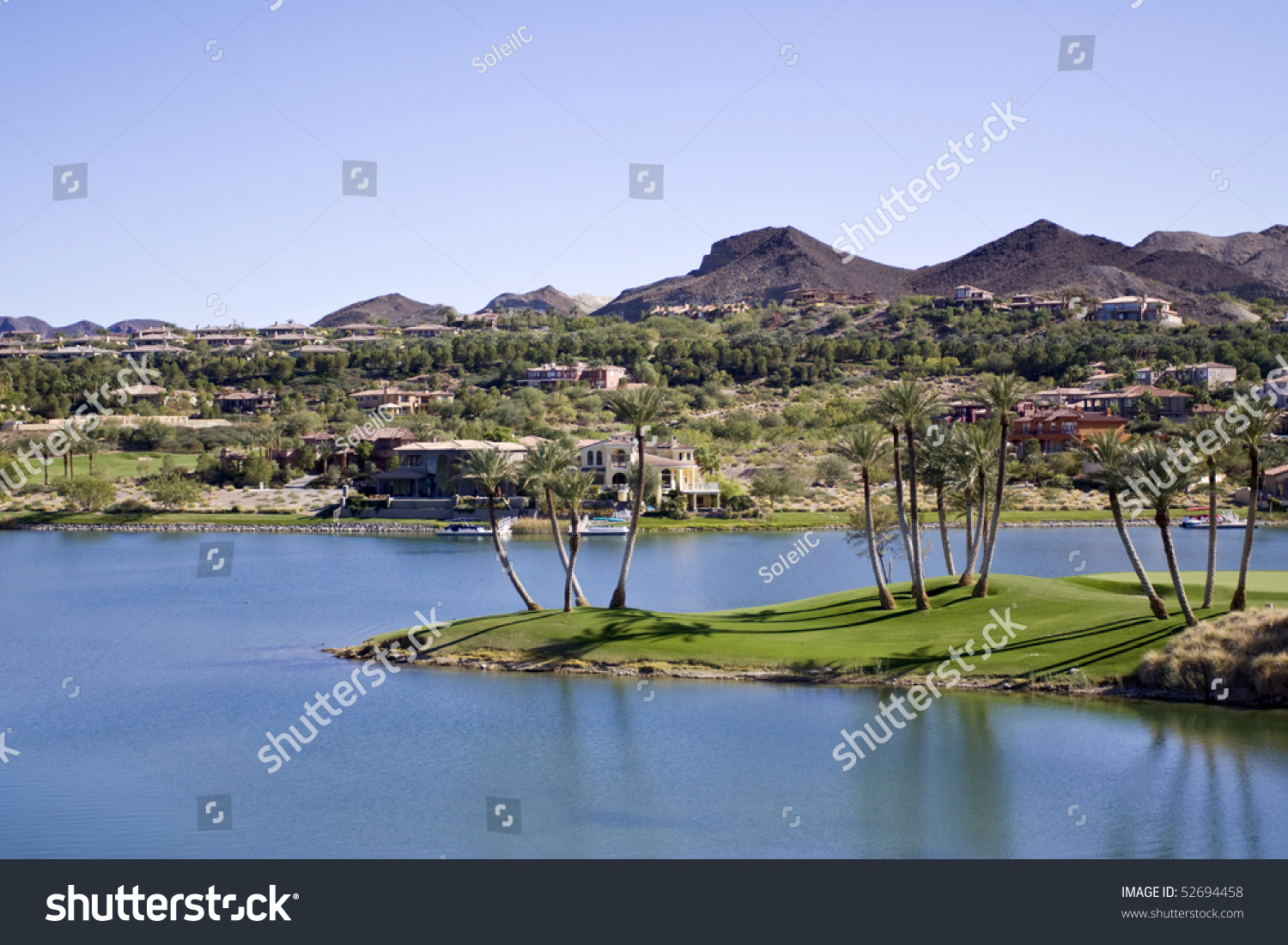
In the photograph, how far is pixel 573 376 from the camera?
6363 inches

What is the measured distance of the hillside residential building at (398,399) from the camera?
144 m

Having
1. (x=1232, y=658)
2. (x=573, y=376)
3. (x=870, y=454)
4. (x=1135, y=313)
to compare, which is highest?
(x=1135, y=313)

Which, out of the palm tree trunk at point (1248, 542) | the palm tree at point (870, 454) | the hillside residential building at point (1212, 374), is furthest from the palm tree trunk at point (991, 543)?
the hillside residential building at point (1212, 374)

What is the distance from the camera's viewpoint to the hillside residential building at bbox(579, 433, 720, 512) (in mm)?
96438

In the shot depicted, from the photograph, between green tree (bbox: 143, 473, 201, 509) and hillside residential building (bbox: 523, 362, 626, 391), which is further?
hillside residential building (bbox: 523, 362, 626, 391)

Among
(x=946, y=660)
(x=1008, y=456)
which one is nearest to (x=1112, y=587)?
(x=946, y=660)

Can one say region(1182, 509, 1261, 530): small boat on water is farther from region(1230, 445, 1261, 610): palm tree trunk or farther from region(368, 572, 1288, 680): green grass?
region(1230, 445, 1261, 610): palm tree trunk

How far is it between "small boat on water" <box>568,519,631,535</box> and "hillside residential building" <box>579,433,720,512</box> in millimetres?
5906

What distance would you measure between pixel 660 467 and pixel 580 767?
6984cm

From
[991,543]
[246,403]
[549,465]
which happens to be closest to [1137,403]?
[991,543]

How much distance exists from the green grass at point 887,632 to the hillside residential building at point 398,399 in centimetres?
10697

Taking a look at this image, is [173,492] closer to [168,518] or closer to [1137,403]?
[168,518]

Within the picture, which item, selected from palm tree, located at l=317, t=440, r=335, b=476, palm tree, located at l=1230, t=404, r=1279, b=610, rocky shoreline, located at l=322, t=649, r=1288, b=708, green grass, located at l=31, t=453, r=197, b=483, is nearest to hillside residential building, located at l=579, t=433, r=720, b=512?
palm tree, located at l=317, t=440, r=335, b=476
